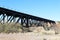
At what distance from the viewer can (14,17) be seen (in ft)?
165

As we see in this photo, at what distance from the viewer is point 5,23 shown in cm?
4338

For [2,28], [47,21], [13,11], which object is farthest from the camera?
[47,21]

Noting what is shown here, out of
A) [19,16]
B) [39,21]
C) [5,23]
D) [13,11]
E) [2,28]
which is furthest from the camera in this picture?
[39,21]

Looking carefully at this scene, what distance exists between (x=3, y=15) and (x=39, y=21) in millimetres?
30262

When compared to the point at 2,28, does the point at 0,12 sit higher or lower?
higher

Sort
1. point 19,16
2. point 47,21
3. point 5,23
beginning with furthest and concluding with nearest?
point 47,21
point 19,16
point 5,23

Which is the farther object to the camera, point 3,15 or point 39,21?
point 39,21

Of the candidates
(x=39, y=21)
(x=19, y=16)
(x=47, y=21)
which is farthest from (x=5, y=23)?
(x=47, y=21)

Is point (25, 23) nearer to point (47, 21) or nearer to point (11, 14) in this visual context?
point (11, 14)

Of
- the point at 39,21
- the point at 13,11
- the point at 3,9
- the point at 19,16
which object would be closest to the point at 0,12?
the point at 3,9

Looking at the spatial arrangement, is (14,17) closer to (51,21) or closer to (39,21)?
(39,21)

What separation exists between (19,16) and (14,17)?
305cm

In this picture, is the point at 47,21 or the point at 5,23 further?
the point at 47,21

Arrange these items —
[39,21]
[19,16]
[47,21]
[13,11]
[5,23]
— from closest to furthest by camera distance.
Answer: [5,23] < [13,11] < [19,16] < [39,21] < [47,21]
